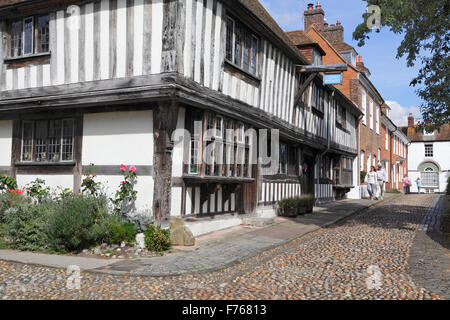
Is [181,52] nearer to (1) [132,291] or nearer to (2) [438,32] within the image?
(1) [132,291]

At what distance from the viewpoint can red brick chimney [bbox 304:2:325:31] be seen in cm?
2238

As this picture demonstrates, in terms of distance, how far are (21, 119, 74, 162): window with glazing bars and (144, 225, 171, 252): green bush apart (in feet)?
9.44

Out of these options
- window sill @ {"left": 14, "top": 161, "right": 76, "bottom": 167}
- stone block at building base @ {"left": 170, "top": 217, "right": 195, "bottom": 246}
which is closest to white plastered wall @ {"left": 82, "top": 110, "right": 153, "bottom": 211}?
window sill @ {"left": 14, "top": 161, "right": 76, "bottom": 167}

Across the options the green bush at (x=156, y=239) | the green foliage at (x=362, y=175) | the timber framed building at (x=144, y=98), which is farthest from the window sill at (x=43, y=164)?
the green foliage at (x=362, y=175)

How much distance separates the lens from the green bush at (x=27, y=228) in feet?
22.0

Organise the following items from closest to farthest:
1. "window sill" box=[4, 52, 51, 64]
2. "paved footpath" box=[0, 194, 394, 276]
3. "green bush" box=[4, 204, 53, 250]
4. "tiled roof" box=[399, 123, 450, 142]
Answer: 1. "paved footpath" box=[0, 194, 394, 276]
2. "green bush" box=[4, 204, 53, 250]
3. "window sill" box=[4, 52, 51, 64]
4. "tiled roof" box=[399, 123, 450, 142]

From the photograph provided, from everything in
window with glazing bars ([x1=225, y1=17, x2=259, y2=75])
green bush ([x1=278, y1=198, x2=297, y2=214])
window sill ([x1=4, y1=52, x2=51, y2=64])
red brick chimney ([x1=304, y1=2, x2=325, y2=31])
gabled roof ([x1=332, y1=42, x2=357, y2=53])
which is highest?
red brick chimney ([x1=304, y1=2, x2=325, y2=31])

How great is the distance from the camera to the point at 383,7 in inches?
301

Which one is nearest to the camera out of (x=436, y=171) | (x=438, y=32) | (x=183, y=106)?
(x=183, y=106)

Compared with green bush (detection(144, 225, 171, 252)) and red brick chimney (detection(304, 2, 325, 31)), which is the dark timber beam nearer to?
green bush (detection(144, 225, 171, 252))

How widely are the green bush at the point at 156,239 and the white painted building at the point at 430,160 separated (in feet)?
129

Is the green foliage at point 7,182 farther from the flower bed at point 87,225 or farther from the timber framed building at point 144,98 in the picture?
the flower bed at point 87,225
